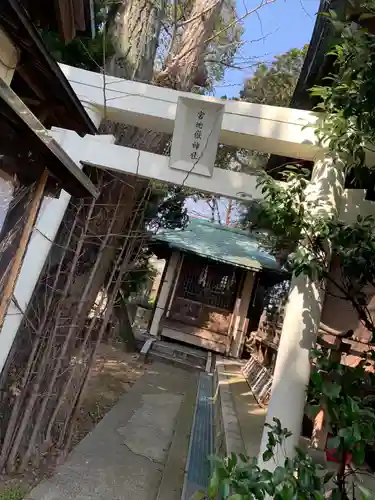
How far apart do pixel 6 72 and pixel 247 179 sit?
228 centimetres

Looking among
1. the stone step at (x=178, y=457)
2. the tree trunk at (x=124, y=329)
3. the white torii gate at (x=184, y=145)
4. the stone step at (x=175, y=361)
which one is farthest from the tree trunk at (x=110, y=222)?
the tree trunk at (x=124, y=329)

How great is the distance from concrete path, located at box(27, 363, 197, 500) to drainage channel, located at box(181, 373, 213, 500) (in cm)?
10

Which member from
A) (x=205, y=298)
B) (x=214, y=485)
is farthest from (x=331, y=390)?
(x=205, y=298)

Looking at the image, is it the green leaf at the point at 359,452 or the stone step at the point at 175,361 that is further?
the stone step at the point at 175,361

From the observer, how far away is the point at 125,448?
5379 millimetres

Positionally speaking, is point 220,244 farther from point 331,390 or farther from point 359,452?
point 359,452

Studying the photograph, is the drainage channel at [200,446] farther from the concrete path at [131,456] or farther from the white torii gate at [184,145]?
the white torii gate at [184,145]

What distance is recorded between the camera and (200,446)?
5656 millimetres

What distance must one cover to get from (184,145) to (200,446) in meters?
3.64

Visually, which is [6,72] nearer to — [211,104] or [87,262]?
[211,104]

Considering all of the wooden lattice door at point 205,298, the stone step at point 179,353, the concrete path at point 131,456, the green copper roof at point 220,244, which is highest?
the green copper roof at point 220,244

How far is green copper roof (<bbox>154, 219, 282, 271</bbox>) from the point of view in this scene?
1284cm

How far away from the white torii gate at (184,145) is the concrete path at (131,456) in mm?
1355

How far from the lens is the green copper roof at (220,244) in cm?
1284
